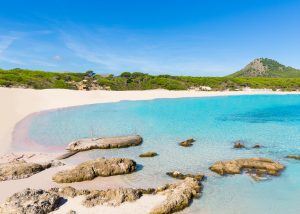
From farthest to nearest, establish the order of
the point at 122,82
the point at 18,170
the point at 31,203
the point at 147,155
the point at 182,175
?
1. the point at 122,82
2. the point at 147,155
3. the point at 18,170
4. the point at 182,175
5. the point at 31,203

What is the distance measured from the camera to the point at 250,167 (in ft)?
52.4

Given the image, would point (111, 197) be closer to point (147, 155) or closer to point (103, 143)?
point (147, 155)

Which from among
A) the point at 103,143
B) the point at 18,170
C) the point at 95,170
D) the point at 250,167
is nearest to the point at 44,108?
the point at 103,143

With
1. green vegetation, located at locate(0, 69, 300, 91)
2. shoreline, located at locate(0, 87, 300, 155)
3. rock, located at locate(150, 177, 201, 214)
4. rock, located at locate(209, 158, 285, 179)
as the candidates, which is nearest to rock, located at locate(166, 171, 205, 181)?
rock, located at locate(150, 177, 201, 214)

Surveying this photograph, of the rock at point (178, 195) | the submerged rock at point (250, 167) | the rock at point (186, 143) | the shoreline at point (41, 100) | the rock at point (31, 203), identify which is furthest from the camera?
the shoreline at point (41, 100)

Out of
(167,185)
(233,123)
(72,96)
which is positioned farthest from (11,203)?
(72,96)

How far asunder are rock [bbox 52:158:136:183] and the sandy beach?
379mm

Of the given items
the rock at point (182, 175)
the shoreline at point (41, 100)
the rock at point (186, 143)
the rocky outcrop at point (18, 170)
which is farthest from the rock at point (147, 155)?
the shoreline at point (41, 100)

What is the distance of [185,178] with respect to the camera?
1428 cm

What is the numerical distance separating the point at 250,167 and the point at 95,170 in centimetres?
744

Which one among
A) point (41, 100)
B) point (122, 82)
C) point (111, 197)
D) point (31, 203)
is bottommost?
point (111, 197)

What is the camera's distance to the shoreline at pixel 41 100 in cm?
2921

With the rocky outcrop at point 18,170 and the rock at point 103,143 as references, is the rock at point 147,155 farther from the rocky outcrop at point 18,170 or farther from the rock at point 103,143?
the rocky outcrop at point 18,170

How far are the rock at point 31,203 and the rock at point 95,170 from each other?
2.40 meters
